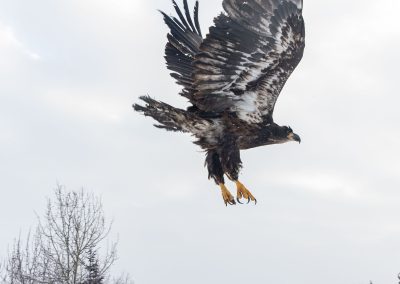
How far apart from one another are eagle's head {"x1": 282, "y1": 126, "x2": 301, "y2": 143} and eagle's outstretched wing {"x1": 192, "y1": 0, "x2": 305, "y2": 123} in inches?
16.8

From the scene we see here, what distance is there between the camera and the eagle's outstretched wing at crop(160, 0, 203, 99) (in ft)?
33.8

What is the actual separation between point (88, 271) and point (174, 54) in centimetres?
1204

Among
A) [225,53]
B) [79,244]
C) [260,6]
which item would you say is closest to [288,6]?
[260,6]

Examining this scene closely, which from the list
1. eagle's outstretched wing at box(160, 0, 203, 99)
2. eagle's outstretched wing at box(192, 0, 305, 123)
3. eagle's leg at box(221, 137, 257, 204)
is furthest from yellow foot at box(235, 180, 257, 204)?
eagle's outstretched wing at box(160, 0, 203, 99)

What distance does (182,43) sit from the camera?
35.2ft

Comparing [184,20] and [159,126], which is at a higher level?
[184,20]

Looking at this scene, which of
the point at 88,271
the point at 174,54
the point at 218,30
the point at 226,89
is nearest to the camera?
the point at 218,30

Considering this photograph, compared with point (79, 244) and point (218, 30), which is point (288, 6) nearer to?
point (218, 30)

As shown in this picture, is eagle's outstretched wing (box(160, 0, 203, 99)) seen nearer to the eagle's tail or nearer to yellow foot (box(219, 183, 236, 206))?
the eagle's tail

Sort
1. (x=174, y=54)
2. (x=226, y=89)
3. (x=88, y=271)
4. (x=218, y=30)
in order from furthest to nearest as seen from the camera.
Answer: (x=88, y=271) < (x=174, y=54) < (x=226, y=89) < (x=218, y=30)

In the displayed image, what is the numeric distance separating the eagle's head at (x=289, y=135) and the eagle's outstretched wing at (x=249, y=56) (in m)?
0.43

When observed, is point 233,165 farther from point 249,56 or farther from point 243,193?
point 249,56

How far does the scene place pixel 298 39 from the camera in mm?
8680

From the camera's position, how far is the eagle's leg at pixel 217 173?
906 cm
